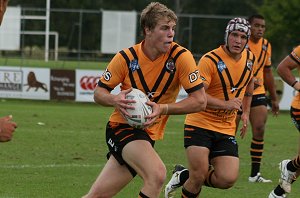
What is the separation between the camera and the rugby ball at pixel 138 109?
23.6 ft

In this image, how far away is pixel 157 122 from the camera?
7.69 m

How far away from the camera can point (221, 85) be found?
916 centimetres

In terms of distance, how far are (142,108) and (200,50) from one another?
1231 inches

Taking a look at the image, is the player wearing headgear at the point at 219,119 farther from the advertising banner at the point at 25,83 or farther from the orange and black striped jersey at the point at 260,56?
the advertising banner at the point at 25,83

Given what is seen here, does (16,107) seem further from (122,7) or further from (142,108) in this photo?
(122,7)

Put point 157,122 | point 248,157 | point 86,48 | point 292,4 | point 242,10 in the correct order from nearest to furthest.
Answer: point 157,122
point 248,157
point 86,48
point 292,4
point 242,10

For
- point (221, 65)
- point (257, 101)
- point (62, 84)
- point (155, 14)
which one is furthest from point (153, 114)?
point (62, 84)

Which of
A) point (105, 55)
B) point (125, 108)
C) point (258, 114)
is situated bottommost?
point (105, 55)

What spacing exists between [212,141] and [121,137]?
1.79m

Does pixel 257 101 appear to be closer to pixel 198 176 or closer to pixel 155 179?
pixel 198 176

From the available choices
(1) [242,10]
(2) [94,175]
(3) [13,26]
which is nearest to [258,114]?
(2) [94,175]

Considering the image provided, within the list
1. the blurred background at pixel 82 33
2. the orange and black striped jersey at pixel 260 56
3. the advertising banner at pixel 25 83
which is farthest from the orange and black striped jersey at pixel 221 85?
the blurred background at pixel 82 33

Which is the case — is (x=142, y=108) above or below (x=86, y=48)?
above

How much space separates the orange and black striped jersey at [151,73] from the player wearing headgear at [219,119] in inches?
49.5
